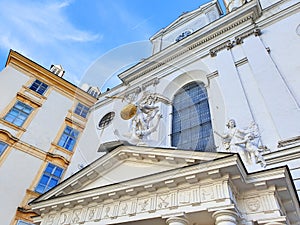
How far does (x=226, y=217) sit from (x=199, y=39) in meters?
11.8

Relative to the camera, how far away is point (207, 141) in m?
9.94

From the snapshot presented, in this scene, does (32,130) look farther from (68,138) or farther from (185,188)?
(185,188)

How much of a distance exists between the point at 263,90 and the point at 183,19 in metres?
12.8

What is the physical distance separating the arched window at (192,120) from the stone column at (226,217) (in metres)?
4.32

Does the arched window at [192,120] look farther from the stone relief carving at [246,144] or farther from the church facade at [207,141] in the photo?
the stone relief carving at [246,144]

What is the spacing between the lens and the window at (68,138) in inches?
572

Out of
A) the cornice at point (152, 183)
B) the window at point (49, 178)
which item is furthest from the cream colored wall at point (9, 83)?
the cornice at point (152, 183)

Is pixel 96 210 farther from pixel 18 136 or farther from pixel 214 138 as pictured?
pixel 18 136

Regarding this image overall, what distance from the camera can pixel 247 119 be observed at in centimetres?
855

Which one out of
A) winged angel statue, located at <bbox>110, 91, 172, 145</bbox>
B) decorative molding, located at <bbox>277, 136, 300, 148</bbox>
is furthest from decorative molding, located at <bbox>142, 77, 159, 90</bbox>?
decorative molding, located at <bbox>277, 136, 300, 148</bbox>

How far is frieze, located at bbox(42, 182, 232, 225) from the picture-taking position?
17.8 feet

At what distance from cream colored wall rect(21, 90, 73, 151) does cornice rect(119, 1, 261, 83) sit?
461cm

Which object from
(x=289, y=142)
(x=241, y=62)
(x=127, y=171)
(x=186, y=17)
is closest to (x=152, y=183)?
(x=127, y=171)

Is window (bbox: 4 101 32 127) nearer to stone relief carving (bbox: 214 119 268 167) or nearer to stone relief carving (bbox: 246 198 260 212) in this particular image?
stone relief carving (bbox: 214 119 268 167)
